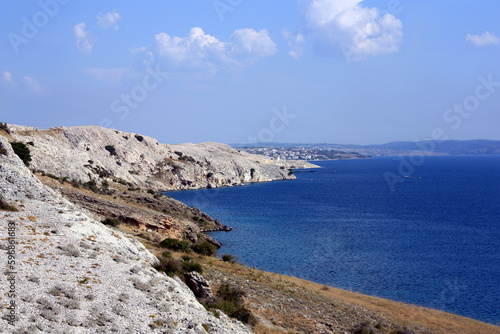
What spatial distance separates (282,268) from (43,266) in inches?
1097

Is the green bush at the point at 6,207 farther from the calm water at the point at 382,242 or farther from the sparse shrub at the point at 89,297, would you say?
the calm water at the point at 382,242

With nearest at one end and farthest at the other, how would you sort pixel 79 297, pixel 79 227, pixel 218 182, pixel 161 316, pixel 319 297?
pixel 79 297 → pixel 161 316 → pixel 79 227 → pixel 319 297 → pixel 218 182

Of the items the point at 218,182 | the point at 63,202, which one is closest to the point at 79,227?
the point at 63,202

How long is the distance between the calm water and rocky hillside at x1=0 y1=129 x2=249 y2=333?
69.4 ft

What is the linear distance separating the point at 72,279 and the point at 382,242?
43.5 m

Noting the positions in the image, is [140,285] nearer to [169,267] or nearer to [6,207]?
[169,267]

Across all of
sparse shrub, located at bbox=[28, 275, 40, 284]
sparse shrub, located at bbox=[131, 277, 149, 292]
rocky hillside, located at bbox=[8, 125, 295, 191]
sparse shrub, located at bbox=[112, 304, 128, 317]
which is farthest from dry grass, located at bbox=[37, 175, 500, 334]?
rocky hillside, located at bbox=[8, 125, 295, 191]

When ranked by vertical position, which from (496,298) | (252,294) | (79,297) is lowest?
(496,298)

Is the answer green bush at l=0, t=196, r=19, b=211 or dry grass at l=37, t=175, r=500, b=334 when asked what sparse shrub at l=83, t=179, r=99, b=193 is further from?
green bush at l=0, t=196, r=19, b=211

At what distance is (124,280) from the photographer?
571 inches

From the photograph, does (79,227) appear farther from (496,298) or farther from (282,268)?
(496,298)

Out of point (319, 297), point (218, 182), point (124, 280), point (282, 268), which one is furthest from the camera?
point (218, 182)

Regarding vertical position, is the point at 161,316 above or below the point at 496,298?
above

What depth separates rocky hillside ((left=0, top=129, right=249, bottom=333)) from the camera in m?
11.3
